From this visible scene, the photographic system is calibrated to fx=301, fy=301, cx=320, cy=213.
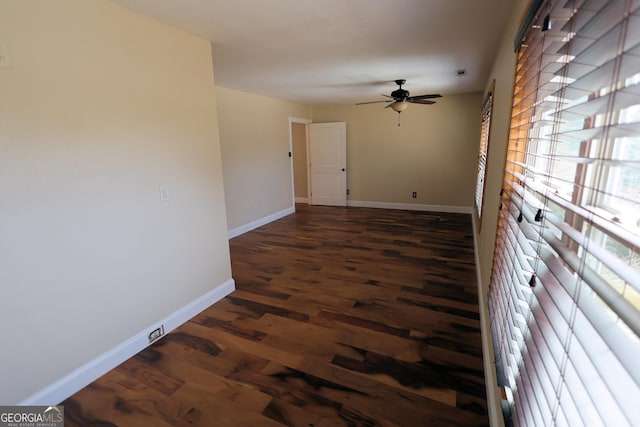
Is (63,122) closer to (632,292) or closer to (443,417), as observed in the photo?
(632,292)

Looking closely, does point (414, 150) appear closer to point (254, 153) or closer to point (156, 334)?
point (254, 153)

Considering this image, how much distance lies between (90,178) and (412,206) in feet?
19.4

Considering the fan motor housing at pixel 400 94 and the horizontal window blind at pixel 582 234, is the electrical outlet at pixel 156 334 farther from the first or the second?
the fan motor housing at pixel 400 94

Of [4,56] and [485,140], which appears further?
[485,140]

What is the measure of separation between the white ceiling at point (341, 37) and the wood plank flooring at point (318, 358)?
92.4 inches

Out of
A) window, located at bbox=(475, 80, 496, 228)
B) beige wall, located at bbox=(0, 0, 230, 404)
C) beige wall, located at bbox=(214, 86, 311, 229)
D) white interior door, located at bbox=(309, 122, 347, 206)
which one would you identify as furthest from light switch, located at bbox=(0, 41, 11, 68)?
white interior door, located at bbox=(309, 122, 347, 206)

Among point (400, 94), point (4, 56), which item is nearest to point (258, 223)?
point (400, 94)

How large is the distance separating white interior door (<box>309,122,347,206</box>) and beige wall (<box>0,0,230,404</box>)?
451cm

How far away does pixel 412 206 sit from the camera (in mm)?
6680

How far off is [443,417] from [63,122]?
9.00ft

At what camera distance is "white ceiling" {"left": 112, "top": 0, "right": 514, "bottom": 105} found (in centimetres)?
205

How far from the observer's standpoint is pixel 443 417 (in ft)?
5.46

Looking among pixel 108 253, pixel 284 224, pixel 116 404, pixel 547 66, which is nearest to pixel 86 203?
pixel 108 253

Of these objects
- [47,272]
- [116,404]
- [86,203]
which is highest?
[86,203]
